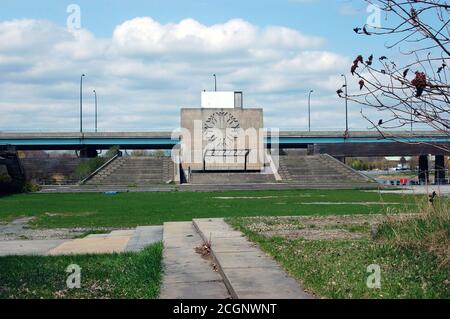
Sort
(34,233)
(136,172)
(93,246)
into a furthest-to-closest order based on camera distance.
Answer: (136,172) → (34,233) → (93,246)

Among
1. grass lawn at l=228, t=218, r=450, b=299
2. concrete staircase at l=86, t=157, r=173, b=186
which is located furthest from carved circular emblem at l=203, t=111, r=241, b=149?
grass lawn at l=228, t=218, r=450, b=299

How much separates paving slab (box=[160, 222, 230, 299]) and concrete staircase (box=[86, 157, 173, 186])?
187 ft

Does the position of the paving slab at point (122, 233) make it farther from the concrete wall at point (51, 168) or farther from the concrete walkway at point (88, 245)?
the concrete wall at point (51, 168)

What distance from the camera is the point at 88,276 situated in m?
9.71

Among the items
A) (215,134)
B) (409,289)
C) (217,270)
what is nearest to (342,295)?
(409,289)

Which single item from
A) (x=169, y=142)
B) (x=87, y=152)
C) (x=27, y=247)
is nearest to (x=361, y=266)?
(x=27, y=247)

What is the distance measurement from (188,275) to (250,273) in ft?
4.04

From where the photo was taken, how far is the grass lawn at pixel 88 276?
27.1ft

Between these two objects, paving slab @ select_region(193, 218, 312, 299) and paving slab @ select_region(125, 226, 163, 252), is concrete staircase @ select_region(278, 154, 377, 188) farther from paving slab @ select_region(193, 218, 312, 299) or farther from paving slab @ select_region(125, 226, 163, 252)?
paving slab @ select_region(193, 218, 312, 299)

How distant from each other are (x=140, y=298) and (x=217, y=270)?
2.52 metres

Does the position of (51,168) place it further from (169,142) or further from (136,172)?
(169,142)

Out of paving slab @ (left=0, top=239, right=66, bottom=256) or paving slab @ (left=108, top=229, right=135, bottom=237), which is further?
paving slab @ (left=108, top=229, right=135, bottom=237)

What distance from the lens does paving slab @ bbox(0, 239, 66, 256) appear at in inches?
568

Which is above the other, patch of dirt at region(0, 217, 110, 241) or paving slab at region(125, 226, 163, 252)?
paving slab at region(125, 226, 163, 252)
